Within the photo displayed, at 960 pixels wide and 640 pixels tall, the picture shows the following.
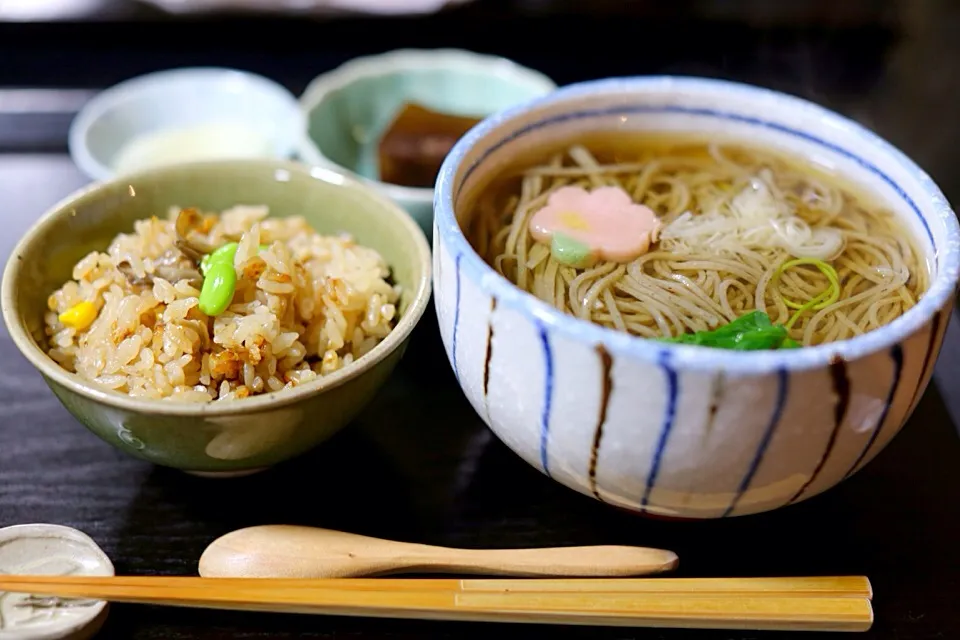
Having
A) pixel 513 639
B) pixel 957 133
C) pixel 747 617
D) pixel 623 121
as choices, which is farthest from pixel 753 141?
pixel 957 133

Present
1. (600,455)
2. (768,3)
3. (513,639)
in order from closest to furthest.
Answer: (600,455), (513,639), (768,3)

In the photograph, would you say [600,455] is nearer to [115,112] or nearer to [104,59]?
[115,112]

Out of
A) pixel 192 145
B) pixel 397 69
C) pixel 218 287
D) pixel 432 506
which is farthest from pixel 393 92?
pixel 432 506

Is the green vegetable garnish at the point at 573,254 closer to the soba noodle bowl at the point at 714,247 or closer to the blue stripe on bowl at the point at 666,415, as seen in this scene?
the soba noodle bowl at the point at 714,247

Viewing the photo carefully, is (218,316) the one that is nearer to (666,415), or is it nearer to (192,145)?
(666,415)

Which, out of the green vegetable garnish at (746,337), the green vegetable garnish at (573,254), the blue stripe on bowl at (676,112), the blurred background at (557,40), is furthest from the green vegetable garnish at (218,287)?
the blurred background at (557,40)

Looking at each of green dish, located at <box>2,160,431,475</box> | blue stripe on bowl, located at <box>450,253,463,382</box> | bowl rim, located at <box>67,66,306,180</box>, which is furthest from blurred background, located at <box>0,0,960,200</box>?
blue stripe on bowl, located at <box>450,253,463,382</box>
